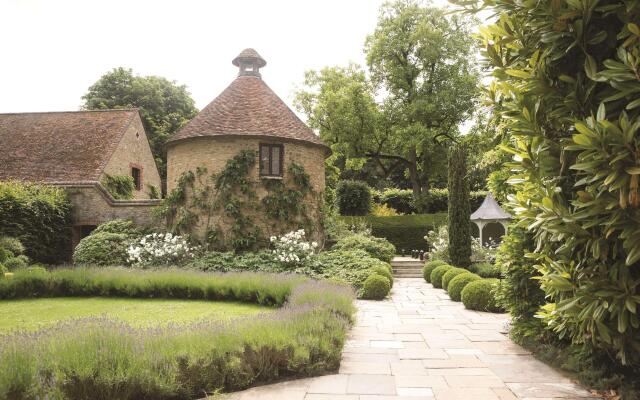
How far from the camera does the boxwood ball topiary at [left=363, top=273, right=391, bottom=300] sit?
12.1 m

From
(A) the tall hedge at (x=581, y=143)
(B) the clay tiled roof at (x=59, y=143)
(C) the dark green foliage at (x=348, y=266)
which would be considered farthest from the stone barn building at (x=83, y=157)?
(A) the tall hedge at (x=581, y=143)

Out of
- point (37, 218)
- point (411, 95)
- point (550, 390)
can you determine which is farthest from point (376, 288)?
point (411, 95)

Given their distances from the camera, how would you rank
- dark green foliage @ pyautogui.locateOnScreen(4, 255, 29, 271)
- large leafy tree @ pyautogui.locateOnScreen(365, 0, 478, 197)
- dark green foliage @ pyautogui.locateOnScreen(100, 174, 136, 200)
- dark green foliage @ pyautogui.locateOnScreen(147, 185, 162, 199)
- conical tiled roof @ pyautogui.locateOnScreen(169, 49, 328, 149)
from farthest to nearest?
large leafy tree @ pyautogui.locateOnScreen(365, 0, 478, 197)
dark green foliage @ pyautogui.locateOnScreen(147, 185, 162, 199)
dark green foliage @ pyautogui.locateOnScreen(100, 174, 136, 200)
conical tiled roof @ pyautogui.locateOnScreen(169, 49, 328, 149)
dark green foliage @ pyautogui.locateOnScreen(4, 255, 29, 271)

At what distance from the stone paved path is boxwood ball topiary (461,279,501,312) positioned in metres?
0.71

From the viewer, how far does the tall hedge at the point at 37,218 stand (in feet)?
53.7

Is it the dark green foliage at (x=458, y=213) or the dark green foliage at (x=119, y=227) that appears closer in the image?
→ the dark green foliage at (x=458, y=213)

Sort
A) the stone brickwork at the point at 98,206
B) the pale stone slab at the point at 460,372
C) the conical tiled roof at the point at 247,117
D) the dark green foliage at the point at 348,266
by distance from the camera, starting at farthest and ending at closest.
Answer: the stone brickwork at the point at 98,206 < the conical tiled roof at the point at 247,117 < the dark green foliage at the point at 348,266 < the pale stone slab at the point at 460,372

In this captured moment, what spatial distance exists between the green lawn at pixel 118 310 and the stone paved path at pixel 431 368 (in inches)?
123

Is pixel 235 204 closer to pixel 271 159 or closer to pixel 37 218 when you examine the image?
pixel 271 159

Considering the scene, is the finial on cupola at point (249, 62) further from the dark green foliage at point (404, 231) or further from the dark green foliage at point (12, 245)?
the dark green foliage at point (12, 245)

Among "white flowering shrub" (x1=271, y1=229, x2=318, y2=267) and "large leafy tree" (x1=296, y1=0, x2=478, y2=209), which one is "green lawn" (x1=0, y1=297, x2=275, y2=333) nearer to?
"white flowering shrub" (x1=271, y1=229, x2=318, y2=267)

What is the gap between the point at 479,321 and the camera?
9219 millimetres

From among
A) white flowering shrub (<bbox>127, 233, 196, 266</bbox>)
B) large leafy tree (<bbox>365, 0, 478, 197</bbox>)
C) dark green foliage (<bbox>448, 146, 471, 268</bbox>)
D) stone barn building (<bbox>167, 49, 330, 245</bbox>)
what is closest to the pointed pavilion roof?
dark green foliage (<bbox>448, 146, 471, 268</bbox>)

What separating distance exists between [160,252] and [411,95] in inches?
802
